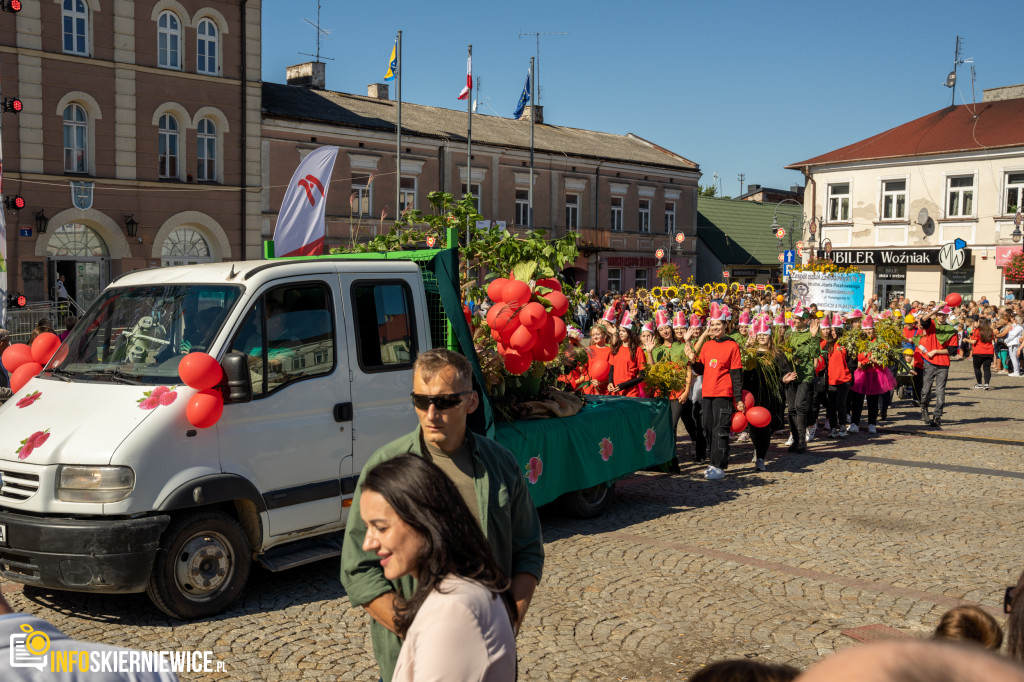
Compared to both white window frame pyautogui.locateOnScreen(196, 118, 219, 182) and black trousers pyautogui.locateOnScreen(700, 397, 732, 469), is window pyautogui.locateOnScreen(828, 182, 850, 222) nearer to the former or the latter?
white window frame pyautogui.locateOnScreen(196, 118, 219, 182)

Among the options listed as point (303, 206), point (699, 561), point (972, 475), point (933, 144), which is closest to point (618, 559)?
point (699, 561)

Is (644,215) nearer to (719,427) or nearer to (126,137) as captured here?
(126,137)

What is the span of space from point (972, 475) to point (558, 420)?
6004mm

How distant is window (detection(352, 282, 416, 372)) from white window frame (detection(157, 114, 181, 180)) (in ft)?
81.1

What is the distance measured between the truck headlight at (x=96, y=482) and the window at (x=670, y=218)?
4429cm

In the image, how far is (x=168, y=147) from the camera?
29.2 metres

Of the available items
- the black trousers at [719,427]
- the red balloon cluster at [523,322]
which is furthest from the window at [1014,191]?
the red balloon cluster at [523,322]

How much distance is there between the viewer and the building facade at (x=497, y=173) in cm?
3362

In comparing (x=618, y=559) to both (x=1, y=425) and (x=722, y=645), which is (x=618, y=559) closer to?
(x=722, y=645)

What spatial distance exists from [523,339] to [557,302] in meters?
0.53

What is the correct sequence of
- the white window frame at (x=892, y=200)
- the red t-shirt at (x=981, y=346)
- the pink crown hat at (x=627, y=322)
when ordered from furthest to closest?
the white window frame at (x=892, y=200) → the red t-shirt at (x=981, y=346) → the pink crown hat at (x=627, y=322)

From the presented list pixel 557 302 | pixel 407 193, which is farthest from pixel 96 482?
pixel 407 193

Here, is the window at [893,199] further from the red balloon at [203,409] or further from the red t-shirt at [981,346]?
the red balloon at [203,409]

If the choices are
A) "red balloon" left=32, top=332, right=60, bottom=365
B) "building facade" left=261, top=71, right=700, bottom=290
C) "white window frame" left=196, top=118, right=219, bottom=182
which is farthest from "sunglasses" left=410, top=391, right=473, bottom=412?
"white window frame" left=196, top=118, right=219, bottom=182
